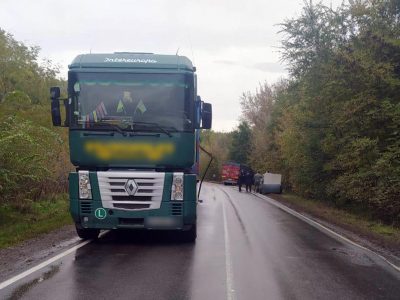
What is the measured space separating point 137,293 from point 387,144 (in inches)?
685

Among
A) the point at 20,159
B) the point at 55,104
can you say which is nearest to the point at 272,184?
the point at 20,159

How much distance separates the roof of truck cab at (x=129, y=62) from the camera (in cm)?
1142

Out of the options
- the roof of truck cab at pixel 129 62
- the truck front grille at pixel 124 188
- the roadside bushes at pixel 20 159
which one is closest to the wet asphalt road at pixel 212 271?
the truck front grille at pixel 124 188

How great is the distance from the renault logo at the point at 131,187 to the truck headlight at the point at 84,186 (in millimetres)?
772

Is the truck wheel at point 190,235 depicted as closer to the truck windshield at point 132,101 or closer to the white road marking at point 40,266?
the white road marking at point 40,266

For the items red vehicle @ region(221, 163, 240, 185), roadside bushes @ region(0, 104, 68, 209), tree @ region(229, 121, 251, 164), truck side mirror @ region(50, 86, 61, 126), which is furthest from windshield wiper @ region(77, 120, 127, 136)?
tree @ region(229, 121, 251, 164)

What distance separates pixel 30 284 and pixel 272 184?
118 feet

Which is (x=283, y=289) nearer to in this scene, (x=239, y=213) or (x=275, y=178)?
(x=239, y=213)

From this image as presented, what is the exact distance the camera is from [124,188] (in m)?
11.1

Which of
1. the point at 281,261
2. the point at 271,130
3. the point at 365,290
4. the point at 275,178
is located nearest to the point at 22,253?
the point at 281,261

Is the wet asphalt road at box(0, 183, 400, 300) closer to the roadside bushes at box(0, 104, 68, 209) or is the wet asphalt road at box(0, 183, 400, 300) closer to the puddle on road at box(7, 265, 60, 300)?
the puddle on road at box(7, 265, 60, 300)

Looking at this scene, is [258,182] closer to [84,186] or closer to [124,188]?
[124,188]

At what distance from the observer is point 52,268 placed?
8.93 metres

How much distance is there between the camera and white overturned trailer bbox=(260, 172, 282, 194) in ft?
140
